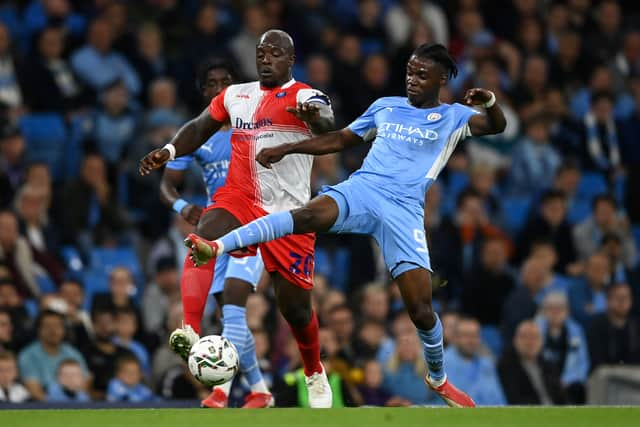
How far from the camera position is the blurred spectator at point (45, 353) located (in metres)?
12.7

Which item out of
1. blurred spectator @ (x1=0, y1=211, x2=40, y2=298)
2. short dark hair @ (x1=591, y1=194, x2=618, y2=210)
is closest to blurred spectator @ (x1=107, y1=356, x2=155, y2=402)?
blurred spectator @ (x1=0, y1=211, x2=40, y2=298)

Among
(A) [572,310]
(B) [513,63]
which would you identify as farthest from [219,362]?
(B) [513,63]

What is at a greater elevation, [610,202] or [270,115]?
[270,115]

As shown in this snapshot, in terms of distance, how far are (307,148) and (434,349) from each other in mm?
1658

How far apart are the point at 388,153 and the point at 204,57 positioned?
7634 mm

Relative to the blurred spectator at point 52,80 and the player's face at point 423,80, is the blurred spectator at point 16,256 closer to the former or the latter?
the blurred spectator at point 52,80

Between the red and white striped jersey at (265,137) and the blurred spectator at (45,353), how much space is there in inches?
127

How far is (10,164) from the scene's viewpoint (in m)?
14.9

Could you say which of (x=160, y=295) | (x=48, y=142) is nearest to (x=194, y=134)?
(x=160, y=295)

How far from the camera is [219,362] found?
9.45 m

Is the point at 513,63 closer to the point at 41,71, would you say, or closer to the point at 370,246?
the point at 370,246

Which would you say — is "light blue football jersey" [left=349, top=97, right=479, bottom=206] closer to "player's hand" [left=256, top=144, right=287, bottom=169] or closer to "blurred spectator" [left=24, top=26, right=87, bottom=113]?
"player's hand" [left=256, top=144, right=287, bottom=169]

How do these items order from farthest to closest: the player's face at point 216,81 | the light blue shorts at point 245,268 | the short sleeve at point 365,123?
the player's face at point 216,81
the light blue shorts at point 245,268
the short sleeve at point 365,123

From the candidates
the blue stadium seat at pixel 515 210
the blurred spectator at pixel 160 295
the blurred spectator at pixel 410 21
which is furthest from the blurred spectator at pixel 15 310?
the blurred spectator at pixel 410 21
